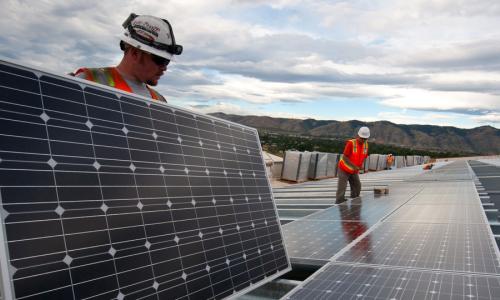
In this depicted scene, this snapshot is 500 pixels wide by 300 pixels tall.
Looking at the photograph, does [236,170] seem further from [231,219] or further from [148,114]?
[148,114]

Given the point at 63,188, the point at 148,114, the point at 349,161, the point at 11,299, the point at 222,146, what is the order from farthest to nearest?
the point at 349,161, the point at 222,146, the point at 148,114, the point at 63,188, the point at 11,299

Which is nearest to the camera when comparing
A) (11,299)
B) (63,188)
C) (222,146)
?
(11,299)

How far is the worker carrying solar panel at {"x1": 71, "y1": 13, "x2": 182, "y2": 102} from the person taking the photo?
330cm

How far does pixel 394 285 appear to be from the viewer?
10.3 ft

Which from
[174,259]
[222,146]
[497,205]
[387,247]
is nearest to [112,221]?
[174,259]

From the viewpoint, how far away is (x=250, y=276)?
3127 millimetres

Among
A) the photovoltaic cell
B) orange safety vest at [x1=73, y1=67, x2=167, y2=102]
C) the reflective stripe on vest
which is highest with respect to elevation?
orange safety vest at [x1=73, y1=67, x2=167, y2=102]

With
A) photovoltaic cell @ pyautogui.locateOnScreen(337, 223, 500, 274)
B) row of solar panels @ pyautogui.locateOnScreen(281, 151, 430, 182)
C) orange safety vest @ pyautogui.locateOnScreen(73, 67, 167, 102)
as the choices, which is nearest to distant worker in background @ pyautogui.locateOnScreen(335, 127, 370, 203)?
photovoltaic cell @ pyautogui.locateOnScreen(337, 223, 500, 274)

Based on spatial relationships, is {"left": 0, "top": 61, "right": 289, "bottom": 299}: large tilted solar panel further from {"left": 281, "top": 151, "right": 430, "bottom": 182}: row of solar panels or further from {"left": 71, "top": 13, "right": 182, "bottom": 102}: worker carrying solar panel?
{"left": 281, "top": 151, "right": 430, "bottom": 182}: row of solar panels

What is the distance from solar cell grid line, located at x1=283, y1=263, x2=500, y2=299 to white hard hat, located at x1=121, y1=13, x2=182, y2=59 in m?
2.10

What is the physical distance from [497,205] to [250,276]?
23.0 ft

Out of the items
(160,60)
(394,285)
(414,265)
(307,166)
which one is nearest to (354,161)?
(414,265)

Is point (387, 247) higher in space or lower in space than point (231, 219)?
lower

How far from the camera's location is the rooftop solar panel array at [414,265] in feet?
9.80
